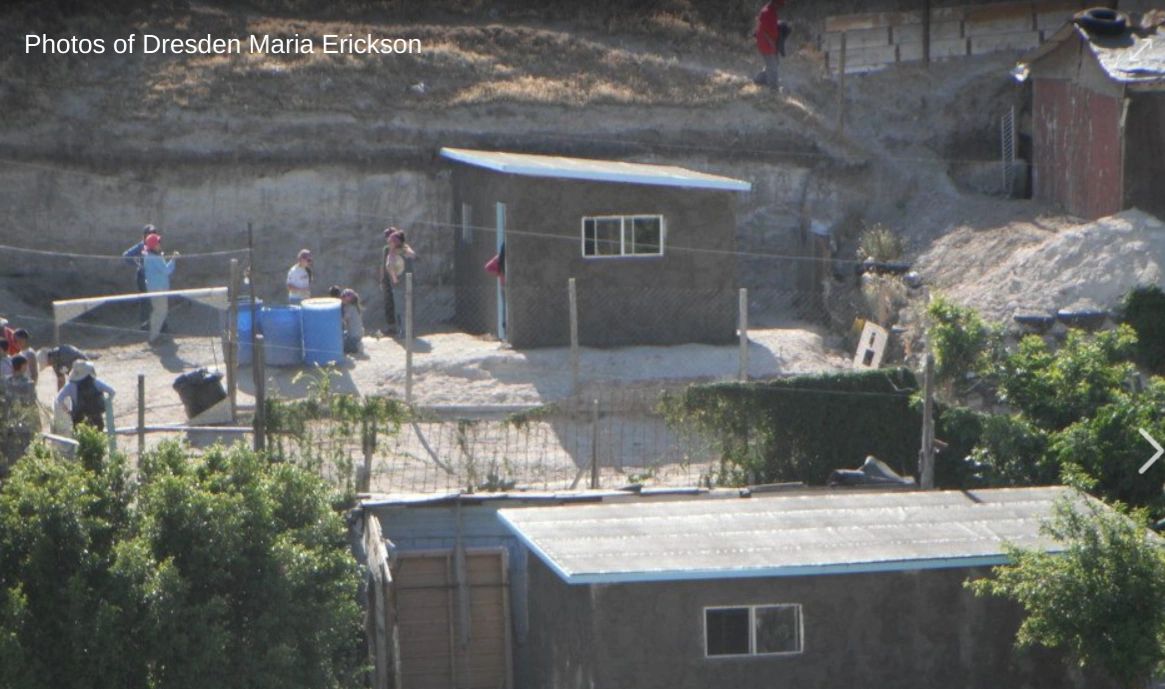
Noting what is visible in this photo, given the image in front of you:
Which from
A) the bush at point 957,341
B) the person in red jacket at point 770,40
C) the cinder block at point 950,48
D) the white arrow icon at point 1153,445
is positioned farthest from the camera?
the cinder block at point 950,48

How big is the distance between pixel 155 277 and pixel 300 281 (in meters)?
2.05

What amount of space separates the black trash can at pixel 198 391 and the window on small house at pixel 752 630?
8095 millimetres

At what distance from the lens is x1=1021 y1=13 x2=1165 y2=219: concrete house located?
22875mm

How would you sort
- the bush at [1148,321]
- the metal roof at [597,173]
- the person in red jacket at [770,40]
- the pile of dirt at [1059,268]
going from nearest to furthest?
1. the bush at [1148,321]
2. the pile of dirt at [1059,268]
3. the metal roof at [597,173]
4. the person in red jacket at [770,40]

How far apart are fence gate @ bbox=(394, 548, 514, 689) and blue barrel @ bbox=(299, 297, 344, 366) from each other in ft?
20.1

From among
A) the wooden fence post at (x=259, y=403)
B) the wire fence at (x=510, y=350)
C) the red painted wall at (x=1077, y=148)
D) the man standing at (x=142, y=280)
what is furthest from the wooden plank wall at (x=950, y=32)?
the wooden fence post at (x=259, y=403)

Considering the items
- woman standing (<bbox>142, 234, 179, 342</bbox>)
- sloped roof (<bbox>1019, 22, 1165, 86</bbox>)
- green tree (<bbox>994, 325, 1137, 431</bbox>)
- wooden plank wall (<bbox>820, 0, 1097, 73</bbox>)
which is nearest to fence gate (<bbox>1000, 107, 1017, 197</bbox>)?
wooden plank wall (<bbox>820, 0, 1097, 73</bbox>)

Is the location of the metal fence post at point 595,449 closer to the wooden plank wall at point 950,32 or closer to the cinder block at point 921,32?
the wooden plank wall at point 950,32

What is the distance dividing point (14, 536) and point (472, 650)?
5563 mm

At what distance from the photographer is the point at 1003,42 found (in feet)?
104

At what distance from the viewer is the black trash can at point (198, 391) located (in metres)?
19.5

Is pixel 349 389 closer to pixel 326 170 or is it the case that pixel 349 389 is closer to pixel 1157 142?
pixel 326 170

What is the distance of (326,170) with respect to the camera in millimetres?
27844

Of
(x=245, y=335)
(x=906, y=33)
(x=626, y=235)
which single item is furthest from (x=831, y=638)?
(x=906, y=33)
